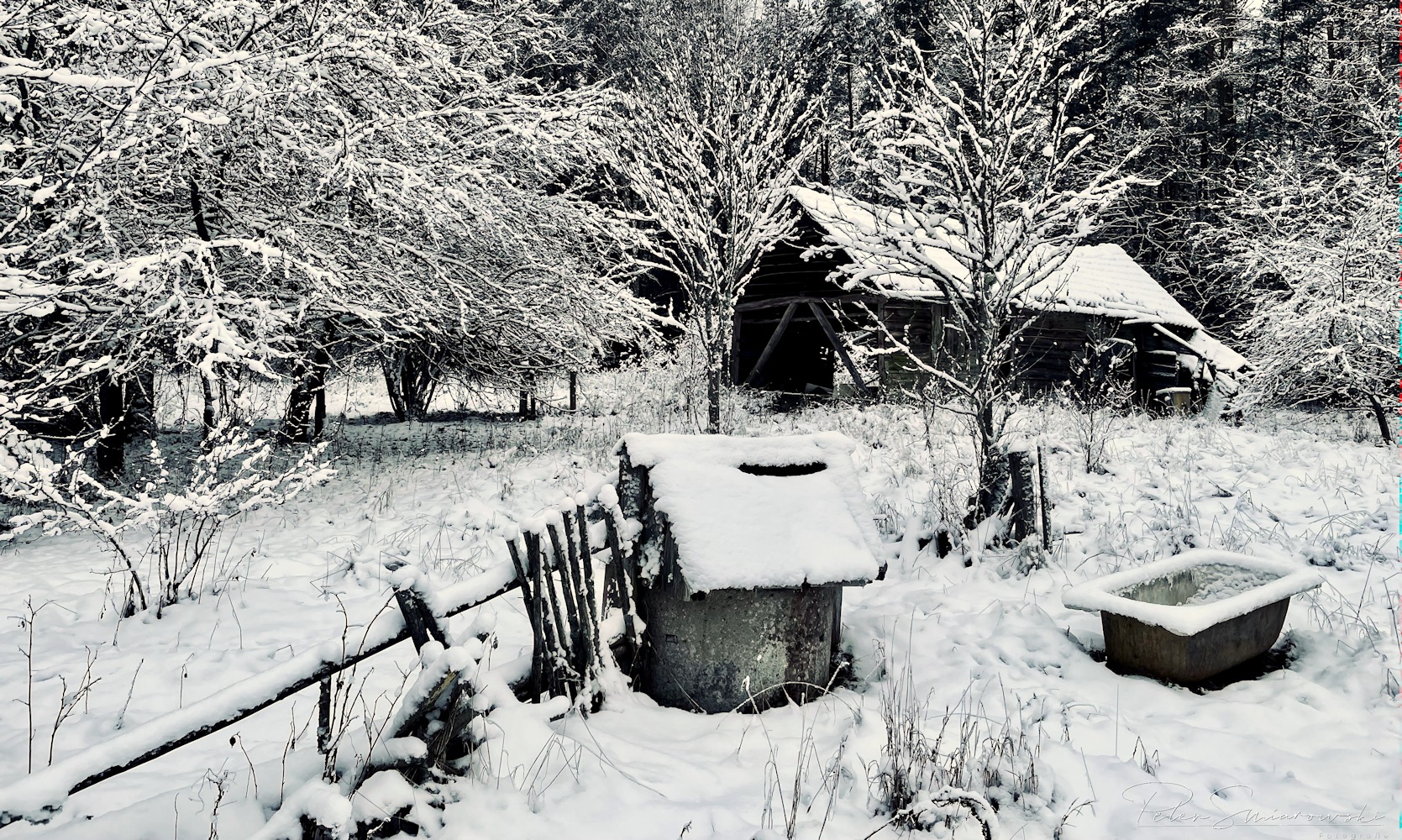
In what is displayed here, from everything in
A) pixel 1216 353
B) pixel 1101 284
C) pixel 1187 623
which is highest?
pixel 1101 284

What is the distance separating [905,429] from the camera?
9.46 m

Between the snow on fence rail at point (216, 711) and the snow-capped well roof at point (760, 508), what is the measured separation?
2.99 feet

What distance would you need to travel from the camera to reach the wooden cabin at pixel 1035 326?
13.9 m

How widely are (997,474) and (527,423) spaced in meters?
8.52

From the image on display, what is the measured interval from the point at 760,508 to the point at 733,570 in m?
0.41

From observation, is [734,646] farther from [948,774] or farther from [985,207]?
[985,207]

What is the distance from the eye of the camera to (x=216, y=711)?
217 centimetres

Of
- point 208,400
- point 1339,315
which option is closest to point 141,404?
point 208,400

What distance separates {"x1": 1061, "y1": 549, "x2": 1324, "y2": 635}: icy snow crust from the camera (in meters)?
3.44

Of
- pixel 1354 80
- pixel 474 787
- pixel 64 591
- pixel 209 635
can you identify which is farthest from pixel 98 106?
pixel 1354 80

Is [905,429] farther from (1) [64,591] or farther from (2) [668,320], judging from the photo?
(1) [64,591]

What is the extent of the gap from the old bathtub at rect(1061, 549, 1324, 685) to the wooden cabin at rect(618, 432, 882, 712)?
1255 millimetres

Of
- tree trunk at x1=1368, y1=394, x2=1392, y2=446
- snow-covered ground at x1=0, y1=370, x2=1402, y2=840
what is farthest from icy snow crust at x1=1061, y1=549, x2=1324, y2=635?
tree trunk at x1=1368, y1=394, x2=1392, y2=446

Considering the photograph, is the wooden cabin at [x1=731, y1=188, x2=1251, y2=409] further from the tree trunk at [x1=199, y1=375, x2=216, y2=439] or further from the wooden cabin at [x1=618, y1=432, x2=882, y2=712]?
the wooden cabin at [x1=618, y1=432, x2=882, y2=712]
